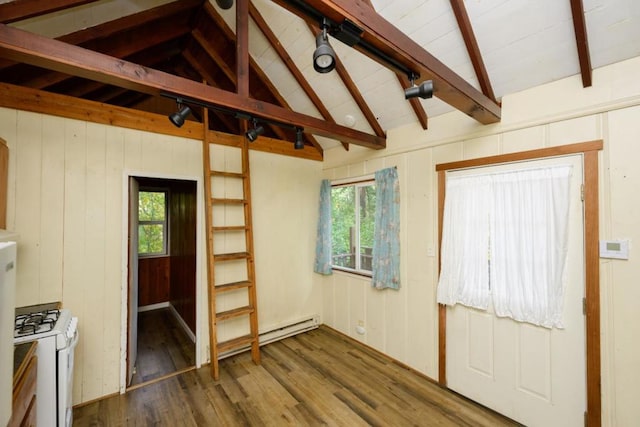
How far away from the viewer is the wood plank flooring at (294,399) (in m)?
2.09

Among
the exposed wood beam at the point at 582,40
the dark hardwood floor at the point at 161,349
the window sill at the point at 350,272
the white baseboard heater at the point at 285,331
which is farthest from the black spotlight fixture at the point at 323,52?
the dark hardwood floor at the point at 161,349

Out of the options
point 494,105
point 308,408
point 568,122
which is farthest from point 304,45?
point 308,408

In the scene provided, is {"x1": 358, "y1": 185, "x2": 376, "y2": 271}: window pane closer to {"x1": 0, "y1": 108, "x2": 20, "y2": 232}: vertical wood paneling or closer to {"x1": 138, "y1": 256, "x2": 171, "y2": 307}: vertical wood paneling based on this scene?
{"x1": 0, "y1": 108, "x2": 20, "y2": 232}: vertical wood paneling

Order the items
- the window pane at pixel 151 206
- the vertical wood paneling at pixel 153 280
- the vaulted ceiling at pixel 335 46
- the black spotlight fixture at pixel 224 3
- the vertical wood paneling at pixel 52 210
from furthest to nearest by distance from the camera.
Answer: the window pane at pixel 151 206
the vertical wood paneling at pixel 153 280
the vertical wood paneling at pixel 52 210
the black spotlight fixture at pixel 224 3
the vaulted ceiling at pixel 335 46

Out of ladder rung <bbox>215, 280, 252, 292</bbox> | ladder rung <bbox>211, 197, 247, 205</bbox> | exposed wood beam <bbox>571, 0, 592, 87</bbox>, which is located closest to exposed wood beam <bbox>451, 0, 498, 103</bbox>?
exposed wood beam <bbox>571, 0, 592, 87</bbox>

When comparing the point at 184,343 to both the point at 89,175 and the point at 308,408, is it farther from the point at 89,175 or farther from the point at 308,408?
Answer: the point at 89,175

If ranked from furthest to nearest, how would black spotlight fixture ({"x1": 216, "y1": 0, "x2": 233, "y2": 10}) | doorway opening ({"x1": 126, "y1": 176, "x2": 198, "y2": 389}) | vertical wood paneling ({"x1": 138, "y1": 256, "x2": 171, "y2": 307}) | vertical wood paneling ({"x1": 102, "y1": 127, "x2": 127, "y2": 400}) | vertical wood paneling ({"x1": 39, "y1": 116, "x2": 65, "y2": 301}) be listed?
vertical wood paneling ({"x1": 138, "y1": 256, "x2": 171, "y2": 307}) → doorway opening ({"x1": 126, "y1": 176, "x2": 198, "y2": 389}) → vertical wood paneling ({"x1": 102, "y1": 127, "x2": 127, "y2": 400}) → vertical wood paneling ({"x1": 39, "y1": 116, "x2": 65, "y2": 301}) → black spotlight fixture ({"x1": 216, "y1": 0, "x2": 233, "y2": 10})

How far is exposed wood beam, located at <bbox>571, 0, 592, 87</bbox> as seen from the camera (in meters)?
1.51

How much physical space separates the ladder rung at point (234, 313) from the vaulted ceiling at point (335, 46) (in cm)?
196

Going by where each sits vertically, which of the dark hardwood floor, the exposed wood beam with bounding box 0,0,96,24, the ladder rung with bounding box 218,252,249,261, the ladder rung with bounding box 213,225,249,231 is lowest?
the dark hardwood floor

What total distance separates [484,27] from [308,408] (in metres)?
3.14

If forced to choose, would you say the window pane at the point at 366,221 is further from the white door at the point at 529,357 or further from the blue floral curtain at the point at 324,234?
the white door at the point at 529,357

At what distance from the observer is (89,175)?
91.5 inches

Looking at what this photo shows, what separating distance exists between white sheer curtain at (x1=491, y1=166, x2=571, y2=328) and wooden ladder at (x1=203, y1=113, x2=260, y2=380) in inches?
93.8
